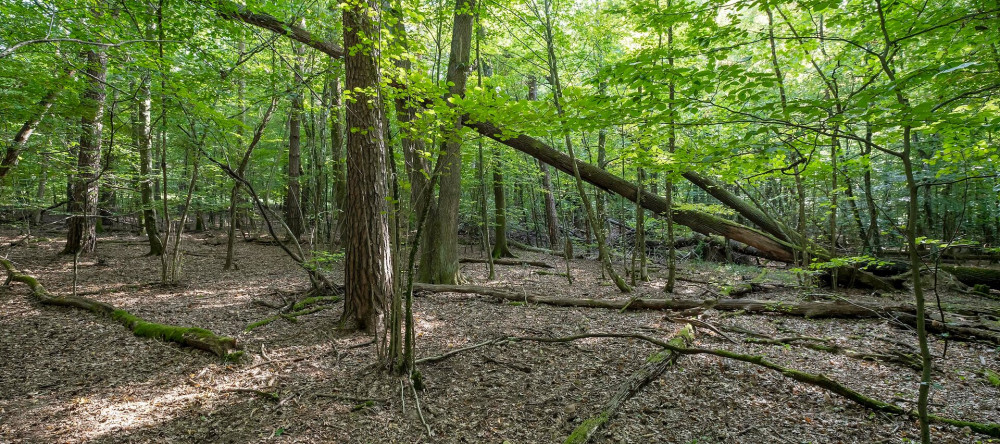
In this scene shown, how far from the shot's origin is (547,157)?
8.70 metres

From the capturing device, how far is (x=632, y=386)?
11.8 ft

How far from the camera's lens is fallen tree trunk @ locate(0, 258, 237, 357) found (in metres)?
4.52

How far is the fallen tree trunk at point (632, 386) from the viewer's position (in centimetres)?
294

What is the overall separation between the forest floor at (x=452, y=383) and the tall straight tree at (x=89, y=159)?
215 centimetres

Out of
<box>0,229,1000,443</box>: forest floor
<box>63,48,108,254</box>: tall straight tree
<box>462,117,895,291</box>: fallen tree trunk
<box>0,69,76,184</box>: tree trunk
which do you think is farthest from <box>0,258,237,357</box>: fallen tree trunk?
<box>462,117,895,291</box>: fallen tree trunk

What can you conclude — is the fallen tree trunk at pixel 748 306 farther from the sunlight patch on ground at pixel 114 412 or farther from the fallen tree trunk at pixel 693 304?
the sunlight patch on ground at pixel 114 412

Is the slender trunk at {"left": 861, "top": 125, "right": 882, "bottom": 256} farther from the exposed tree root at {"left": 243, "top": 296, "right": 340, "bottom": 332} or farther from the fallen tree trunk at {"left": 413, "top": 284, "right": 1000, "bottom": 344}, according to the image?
the exposed tree root at {"left": 243, "top": 296, "right": 340, "bottom": 332}

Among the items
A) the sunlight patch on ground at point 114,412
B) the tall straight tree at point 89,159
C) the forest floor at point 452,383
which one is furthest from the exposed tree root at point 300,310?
the tall straight tree at point 89,159

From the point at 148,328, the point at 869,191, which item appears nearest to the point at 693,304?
the point at 869,191

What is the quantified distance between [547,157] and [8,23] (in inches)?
322

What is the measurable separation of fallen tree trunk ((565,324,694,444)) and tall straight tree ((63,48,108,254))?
27.1ft

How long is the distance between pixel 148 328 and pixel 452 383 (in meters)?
4.05

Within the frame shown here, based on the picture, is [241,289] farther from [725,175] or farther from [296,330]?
[725,175]

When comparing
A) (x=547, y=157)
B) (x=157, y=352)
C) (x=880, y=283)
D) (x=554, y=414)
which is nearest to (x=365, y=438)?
(x=554, y=414)
